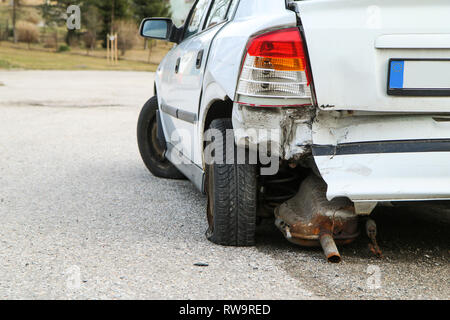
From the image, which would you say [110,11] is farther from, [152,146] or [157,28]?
[157,28]

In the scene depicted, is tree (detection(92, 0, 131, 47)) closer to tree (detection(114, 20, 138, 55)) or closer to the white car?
tree (detection(114, 20, 138, 55))

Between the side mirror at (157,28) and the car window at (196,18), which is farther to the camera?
the side mirror at (157,28)

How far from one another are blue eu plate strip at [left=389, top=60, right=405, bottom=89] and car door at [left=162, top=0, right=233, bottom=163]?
→ 1.33 m

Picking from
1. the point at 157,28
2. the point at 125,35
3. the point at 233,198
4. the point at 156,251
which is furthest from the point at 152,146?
the point at 125,35

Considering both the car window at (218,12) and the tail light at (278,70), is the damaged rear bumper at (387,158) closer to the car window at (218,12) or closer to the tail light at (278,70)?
the tail light at (278,70)

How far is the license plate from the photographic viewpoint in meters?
2.91

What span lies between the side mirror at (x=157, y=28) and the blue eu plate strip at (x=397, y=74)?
2849 mm

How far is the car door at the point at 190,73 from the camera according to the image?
4117 millimetres

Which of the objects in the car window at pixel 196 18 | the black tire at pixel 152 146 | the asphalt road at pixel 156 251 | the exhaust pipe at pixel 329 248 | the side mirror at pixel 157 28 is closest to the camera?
the asphalt road at pixel 156 251

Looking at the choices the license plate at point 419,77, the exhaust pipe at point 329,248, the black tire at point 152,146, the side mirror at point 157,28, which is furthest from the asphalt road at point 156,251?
the side mirror at point 157,28

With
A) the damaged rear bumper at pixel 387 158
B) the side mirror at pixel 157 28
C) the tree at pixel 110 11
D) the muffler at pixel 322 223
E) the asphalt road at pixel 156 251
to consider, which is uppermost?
the tree at pixel 110 11

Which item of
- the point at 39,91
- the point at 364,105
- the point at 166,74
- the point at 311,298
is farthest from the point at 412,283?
the point at 39,91
